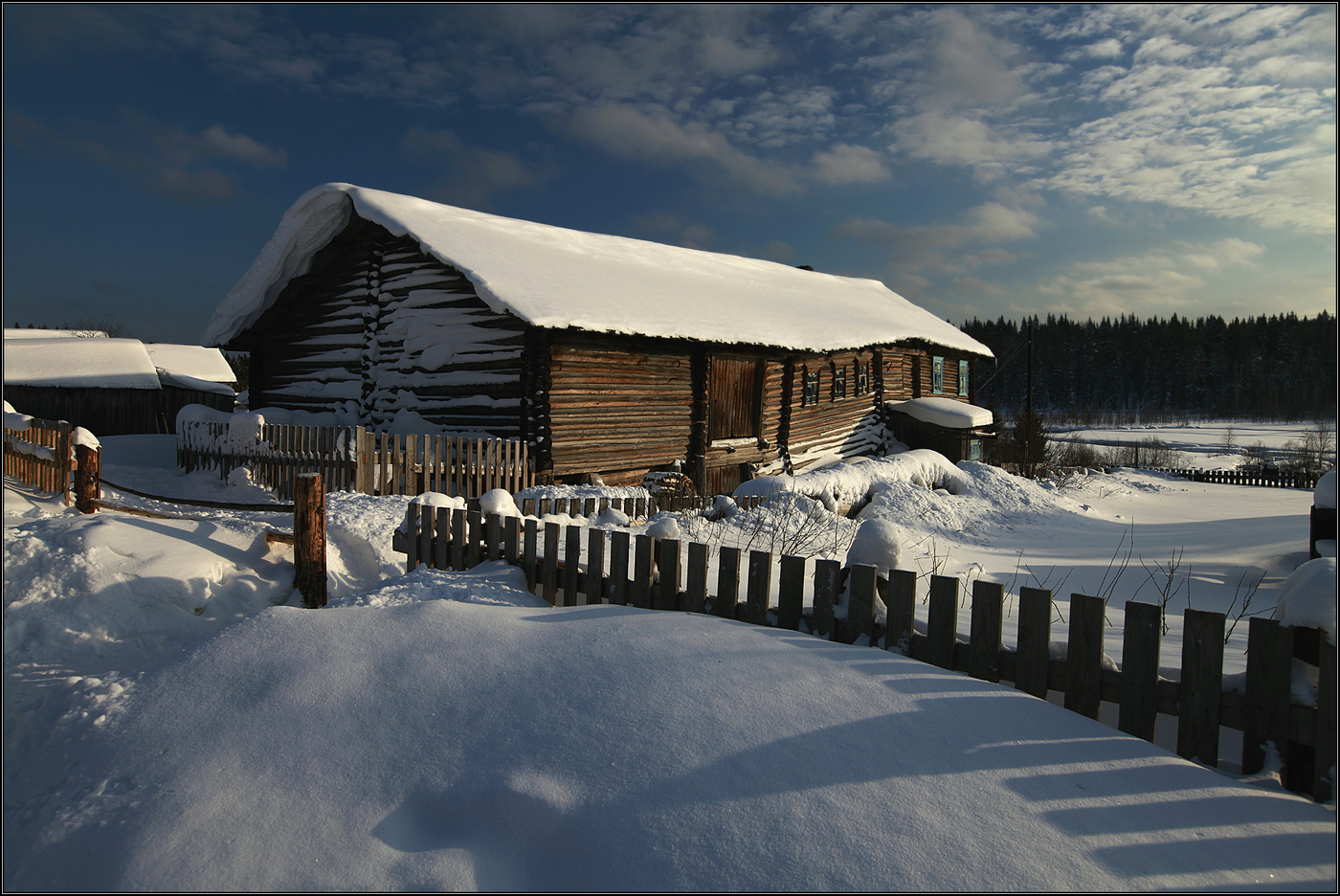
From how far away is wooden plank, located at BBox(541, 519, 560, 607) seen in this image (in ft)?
15.4

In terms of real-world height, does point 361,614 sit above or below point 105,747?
above

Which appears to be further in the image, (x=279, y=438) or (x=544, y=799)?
(x=279, y=438)

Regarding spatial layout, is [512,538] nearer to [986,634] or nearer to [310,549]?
[310,549]

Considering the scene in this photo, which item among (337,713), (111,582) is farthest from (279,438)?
(337,713)

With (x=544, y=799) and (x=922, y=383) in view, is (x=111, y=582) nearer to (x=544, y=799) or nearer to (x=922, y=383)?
(x=544, y=799)

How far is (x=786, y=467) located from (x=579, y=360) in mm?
7277

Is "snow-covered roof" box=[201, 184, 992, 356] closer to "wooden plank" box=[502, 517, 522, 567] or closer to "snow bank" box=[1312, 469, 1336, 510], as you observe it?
"wooden plank" box=[502, 517, 522, 567]

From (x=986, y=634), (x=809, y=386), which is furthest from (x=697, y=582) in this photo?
(x=809, y=386)

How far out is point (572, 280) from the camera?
13750 mm

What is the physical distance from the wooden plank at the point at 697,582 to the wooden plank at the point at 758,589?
0.29 m

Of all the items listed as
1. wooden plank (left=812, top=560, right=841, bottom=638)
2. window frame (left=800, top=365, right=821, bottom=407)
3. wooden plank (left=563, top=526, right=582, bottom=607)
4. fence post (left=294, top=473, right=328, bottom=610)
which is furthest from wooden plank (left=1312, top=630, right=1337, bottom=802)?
window frame (left=800, top=365, right=821, bottom=407)

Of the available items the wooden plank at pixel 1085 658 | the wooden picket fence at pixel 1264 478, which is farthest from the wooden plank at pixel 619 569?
the wooden picket fence at pixel 1264 478

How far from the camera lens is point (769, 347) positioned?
52.0ft

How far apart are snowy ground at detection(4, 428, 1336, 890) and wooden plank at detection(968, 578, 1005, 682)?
256 millimetres
